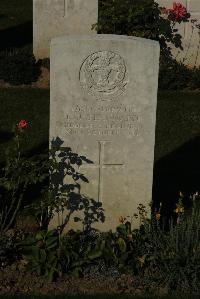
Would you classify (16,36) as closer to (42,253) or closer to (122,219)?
(122,219)

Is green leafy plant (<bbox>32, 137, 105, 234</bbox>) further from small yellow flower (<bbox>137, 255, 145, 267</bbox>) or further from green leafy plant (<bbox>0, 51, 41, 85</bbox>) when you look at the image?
green leafy plant (<bbox>0, 51, 41, 85</bbox>)

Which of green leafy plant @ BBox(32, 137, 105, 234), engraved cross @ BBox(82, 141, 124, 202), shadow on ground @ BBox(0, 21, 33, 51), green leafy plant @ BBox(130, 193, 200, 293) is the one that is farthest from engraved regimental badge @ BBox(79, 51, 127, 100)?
shadow on ground @ BBox(0, 21, 33, 51)

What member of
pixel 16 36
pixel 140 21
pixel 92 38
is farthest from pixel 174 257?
pixel 16 36

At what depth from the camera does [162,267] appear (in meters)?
6.99

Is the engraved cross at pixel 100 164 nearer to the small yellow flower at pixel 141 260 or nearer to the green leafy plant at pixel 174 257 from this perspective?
the green leafy plant at pixel 174 257

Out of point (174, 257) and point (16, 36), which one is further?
point (16, 36)

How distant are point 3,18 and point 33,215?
11.4m

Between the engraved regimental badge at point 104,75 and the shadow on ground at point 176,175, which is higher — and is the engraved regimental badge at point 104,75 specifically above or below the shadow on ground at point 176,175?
above

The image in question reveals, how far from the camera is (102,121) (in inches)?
295

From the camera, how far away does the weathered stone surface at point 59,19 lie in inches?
564

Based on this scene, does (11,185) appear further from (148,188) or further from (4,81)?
(4,81)

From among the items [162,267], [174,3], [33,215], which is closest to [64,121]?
[33,215]

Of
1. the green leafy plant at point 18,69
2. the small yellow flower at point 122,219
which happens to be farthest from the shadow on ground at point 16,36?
the small yellow flower at point 122,219

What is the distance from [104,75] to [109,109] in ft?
1.15
